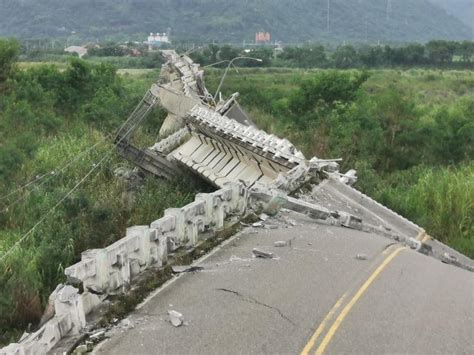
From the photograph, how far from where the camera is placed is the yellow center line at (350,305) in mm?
8125

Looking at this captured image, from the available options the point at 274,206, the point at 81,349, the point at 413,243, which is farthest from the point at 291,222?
the point at 81,349

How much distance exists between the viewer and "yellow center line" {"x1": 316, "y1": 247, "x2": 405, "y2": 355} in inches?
320

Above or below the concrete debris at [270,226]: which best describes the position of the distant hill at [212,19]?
below

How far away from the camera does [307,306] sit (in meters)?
9.20

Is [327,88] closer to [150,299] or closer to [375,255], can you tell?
[375,255]

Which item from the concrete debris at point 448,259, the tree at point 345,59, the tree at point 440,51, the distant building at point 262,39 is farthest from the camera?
the distant building at point 262,39

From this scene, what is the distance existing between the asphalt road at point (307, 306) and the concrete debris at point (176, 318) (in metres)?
0.08

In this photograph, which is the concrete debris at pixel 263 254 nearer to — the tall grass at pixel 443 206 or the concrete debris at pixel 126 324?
the concrete debris at pixel 126 324

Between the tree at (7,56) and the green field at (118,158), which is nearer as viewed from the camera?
the green field at (118,158)

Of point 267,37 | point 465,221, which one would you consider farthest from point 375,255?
point 267,37

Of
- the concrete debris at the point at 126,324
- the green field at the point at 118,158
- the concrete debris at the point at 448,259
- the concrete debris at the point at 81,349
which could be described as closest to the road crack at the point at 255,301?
the concrete debris at the point at 126,324

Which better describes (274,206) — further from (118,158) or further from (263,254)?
(118,158)

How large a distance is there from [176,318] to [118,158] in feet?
64.2

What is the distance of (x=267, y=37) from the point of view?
483 ft
